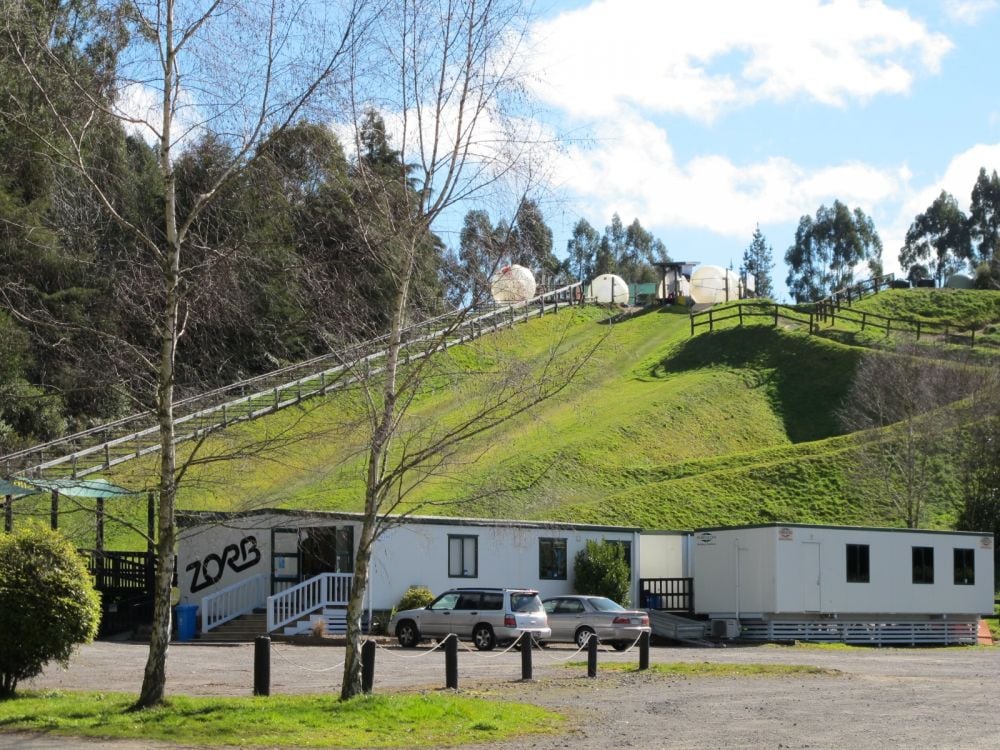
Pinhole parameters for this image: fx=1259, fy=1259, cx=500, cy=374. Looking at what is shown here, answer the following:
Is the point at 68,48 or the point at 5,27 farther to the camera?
the point at 68,48

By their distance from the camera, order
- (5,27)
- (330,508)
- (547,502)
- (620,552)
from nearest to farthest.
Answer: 1. (5,27)
2. (547,502)
3. (620,552)
4. (330,508)

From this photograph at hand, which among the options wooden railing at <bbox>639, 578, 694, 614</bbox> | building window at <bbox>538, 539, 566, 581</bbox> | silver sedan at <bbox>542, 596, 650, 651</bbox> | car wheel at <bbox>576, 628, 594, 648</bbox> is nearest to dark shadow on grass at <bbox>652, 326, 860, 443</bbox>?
wooden railing at <bbox>639, 578, 694, 614</bbox>

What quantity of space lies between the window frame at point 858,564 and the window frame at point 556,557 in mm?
7480

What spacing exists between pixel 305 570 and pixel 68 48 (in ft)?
64.1

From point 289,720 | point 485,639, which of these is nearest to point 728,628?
point 485,639

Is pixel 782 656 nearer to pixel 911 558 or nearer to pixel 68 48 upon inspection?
pixel 911 558

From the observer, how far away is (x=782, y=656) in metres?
27.4

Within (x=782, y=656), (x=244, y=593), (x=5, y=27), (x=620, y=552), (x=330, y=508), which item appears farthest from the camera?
(x=330, y=508)

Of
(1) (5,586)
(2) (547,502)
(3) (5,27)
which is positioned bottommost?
(1) (5,586)

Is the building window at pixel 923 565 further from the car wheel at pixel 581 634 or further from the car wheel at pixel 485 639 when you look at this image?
the car wheel at pixel 485 639

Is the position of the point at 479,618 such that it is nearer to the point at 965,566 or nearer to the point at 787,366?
the point at 965,566

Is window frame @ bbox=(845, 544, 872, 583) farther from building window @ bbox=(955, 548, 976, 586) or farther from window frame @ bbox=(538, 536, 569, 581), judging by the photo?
window frame @ bbox=(538, 536, 569, 581)

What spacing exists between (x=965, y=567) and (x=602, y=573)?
34.5ft

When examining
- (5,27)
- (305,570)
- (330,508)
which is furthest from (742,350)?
(5,27)
